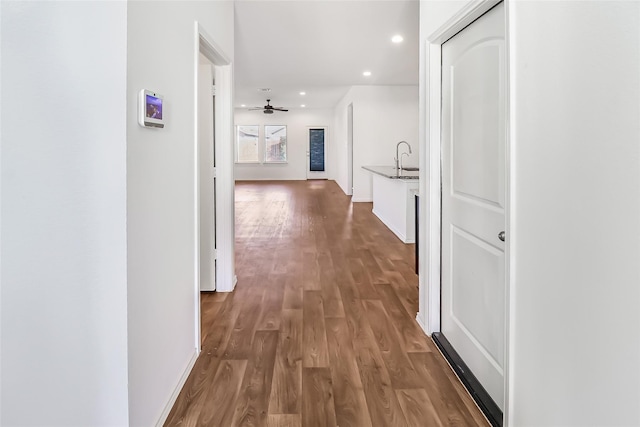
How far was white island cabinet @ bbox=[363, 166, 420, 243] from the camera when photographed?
586 cm

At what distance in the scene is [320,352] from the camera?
103 inches

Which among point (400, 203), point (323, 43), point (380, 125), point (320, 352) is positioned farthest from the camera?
point (380, 125)

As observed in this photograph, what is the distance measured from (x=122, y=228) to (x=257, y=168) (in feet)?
49.2

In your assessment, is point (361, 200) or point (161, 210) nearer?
point (161, 210)

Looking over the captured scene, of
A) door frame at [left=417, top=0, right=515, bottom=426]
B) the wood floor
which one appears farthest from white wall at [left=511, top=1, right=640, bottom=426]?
door frame at [left=417, top=0, right=515, bottom=426]

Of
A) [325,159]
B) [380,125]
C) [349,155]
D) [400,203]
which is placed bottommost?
[400,203]

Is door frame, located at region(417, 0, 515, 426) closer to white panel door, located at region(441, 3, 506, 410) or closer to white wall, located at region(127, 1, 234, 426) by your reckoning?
white panel door, located at region(441, 3, 506, 410)

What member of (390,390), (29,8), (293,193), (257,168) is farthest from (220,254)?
(257,168)

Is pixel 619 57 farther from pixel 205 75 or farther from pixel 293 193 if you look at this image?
pixel 293 193

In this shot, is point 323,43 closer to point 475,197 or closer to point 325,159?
point 475,197

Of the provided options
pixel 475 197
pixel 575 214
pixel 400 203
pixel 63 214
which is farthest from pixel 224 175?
pixel 400 203

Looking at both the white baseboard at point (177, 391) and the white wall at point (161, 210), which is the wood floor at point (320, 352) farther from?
the white wall at point (161, 210)

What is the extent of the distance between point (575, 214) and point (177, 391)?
1901 millimetres

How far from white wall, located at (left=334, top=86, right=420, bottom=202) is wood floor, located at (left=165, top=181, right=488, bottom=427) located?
494cm
